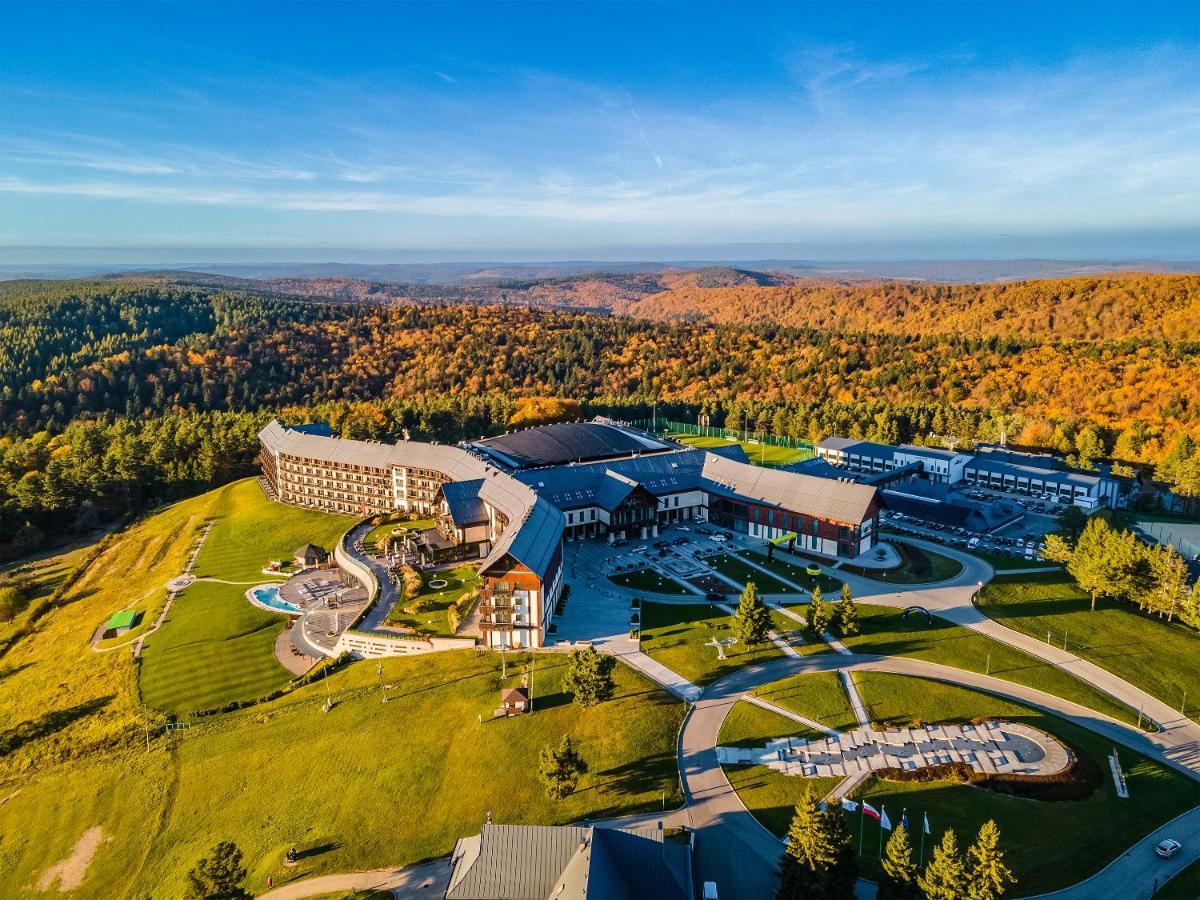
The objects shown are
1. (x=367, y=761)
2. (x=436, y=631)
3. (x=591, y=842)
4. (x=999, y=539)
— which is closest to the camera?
(x=591, y=842)

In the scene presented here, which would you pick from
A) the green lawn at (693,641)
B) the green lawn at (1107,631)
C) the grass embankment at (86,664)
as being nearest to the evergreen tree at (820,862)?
the green lawn at (693,641)

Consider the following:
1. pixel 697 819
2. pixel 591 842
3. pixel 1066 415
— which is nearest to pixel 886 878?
pixel 697 819

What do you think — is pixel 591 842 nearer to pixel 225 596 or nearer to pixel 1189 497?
pixel 225 596

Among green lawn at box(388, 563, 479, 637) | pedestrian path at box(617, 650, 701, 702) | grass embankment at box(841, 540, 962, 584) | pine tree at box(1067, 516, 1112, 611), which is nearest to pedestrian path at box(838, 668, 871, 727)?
pedestrian path at box(617, 650, 701, 702)

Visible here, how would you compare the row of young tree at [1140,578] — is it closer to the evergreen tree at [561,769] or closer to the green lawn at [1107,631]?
the green lawn at [1107,631]

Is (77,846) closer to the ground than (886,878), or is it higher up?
closer to the ground
